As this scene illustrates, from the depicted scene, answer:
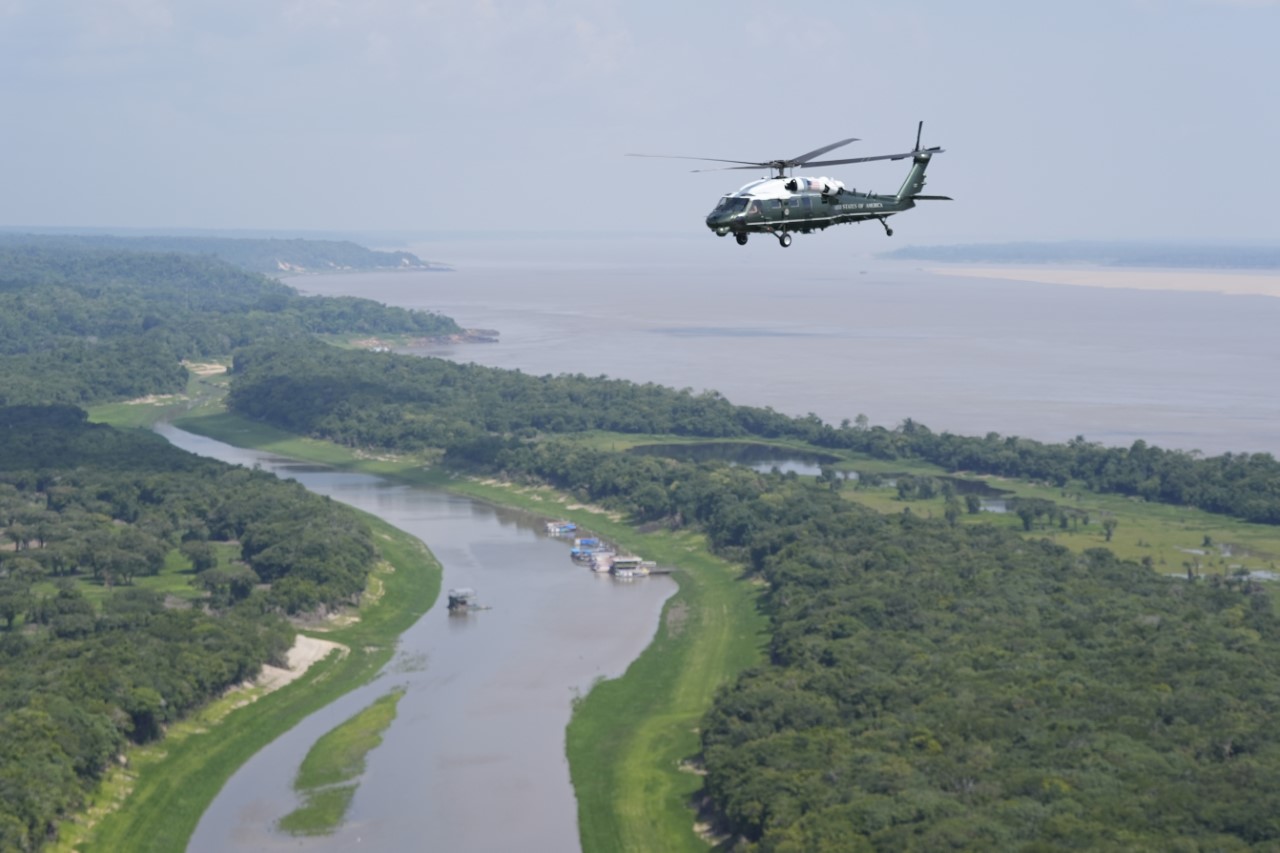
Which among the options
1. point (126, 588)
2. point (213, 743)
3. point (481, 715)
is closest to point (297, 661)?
point (213, 743)

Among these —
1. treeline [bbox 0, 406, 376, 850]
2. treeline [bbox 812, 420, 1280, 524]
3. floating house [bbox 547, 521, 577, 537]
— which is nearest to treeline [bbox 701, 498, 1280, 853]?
floating house [bbox 547, 521, 577, 537]

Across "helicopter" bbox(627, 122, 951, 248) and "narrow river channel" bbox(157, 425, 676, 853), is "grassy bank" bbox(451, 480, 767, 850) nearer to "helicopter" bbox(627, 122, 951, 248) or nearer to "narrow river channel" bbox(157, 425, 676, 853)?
"narrow river channel" bbox(157, 425, 676, 853)

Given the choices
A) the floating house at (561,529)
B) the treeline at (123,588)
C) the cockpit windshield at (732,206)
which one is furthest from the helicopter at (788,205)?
the floating house at (561,529)

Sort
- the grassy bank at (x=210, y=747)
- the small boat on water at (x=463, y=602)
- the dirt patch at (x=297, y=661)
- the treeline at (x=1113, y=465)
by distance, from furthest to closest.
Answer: the treeline at (x=1113, y=465) < the small boat on water at (x=463, y=602) < the dirt patch at (x=297, y=661) < the grassy bank at (x=210, y=747)

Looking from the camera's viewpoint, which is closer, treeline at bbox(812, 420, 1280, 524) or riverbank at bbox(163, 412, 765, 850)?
riverbank at bbox(163, 412, 765, 850)

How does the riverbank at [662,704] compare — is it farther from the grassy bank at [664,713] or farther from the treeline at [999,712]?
the treeline at [999,712]

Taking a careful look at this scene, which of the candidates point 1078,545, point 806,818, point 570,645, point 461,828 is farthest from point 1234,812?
point 1078,545
